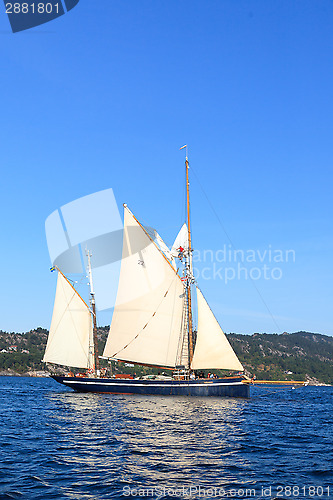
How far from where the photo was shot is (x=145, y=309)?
6681 cm

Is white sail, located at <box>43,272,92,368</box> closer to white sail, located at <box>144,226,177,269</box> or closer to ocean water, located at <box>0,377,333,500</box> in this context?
white sail, located at <box>144,226,177,269</box>

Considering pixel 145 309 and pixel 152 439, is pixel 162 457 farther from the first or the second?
pixel 145 309

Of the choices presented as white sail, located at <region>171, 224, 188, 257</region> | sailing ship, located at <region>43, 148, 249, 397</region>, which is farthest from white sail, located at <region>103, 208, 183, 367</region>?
white sail, located at <region>171, 224, 188, 257</region>

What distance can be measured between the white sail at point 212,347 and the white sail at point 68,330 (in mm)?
22642

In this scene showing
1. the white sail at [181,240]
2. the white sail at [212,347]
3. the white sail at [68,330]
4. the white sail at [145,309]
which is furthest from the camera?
the white sail at [68,330]

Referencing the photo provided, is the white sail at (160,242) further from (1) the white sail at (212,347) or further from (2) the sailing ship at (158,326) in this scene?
(1) the white sail at (212,347)

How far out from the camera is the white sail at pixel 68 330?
75.1 meters

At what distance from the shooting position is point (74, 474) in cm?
2080

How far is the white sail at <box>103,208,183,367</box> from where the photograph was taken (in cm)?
6669

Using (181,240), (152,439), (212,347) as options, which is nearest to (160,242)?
(181,240)

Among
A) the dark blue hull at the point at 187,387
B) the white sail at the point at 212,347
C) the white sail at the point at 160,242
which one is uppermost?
the white sail at the point at 160,242

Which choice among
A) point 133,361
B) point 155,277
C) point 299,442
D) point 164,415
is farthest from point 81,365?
point 299,442

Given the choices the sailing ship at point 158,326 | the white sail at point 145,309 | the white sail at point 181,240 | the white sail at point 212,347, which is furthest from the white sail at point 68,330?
the white sail at point 212,347

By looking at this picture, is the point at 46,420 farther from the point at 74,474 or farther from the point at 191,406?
the point at 74,474
